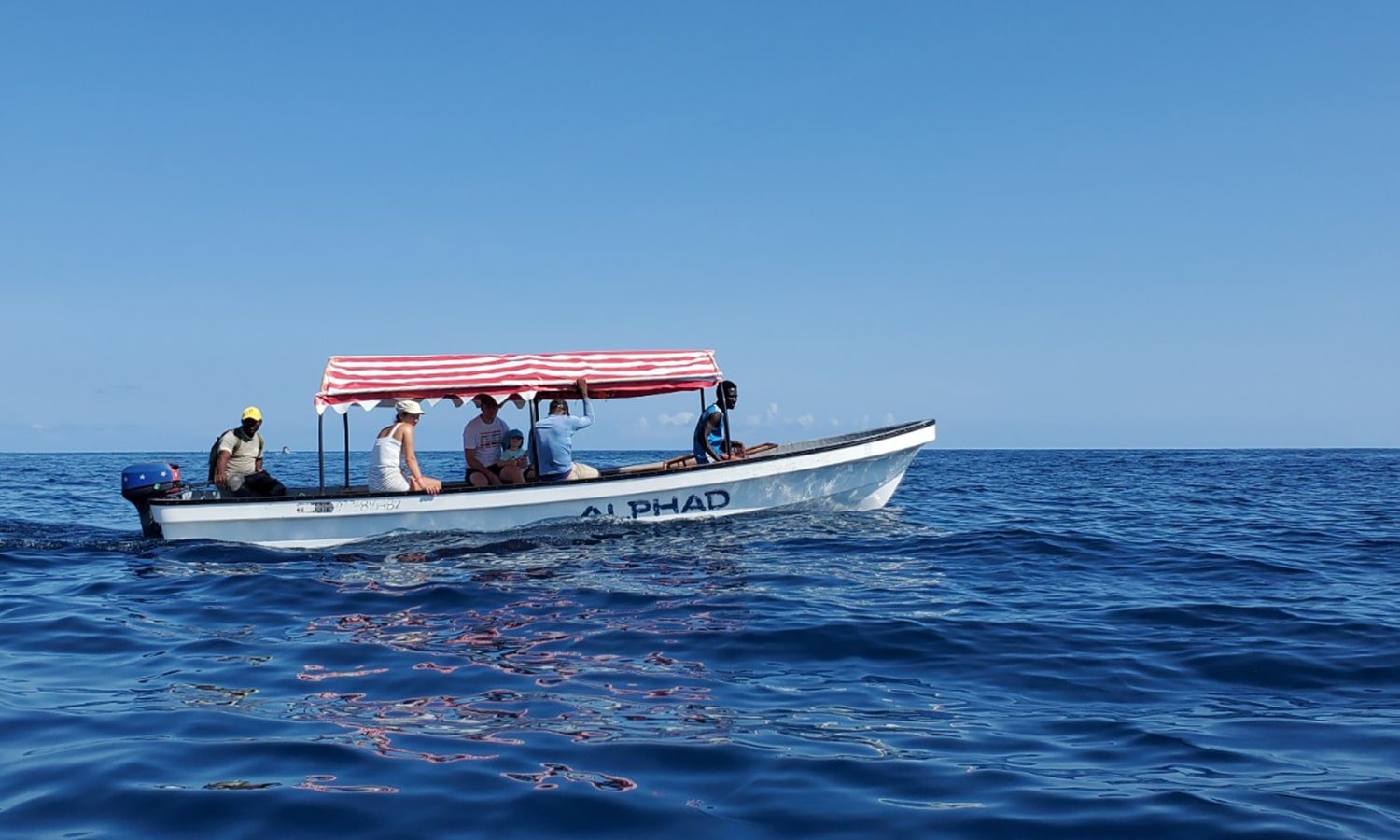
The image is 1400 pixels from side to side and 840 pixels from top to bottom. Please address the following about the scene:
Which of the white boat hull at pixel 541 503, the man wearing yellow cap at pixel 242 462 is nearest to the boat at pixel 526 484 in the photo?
the white boat hull at pixel 541 503

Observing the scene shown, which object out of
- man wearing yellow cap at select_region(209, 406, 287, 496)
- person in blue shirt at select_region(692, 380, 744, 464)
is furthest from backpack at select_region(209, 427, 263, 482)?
person in blue shirt at select_region(692, 380, 744, 464)

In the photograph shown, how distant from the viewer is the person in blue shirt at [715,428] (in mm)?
15055

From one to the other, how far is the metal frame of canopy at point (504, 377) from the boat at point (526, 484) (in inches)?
0.8

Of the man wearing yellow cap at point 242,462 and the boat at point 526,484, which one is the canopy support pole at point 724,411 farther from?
the man wearing yellow cap at point 242,462

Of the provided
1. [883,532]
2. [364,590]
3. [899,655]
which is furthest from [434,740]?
[883,532]

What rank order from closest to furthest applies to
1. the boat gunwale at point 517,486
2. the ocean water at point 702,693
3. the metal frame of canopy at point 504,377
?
the ocean water at point 702,693
the boat gunwale at point 517,486
the metal frame of canopy at point 504,377

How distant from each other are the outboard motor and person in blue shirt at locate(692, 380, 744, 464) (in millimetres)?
7704

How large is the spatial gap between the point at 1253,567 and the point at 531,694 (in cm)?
927

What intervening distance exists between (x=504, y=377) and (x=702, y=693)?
9751 mm

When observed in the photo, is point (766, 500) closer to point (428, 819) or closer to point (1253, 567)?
point (1253, 567)

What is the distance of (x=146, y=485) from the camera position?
13852 mm

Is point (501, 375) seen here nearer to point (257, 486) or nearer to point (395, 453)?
point (395, 453)

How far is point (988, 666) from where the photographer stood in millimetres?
6621

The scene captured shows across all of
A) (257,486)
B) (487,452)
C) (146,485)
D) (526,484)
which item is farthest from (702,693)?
(146,485)
